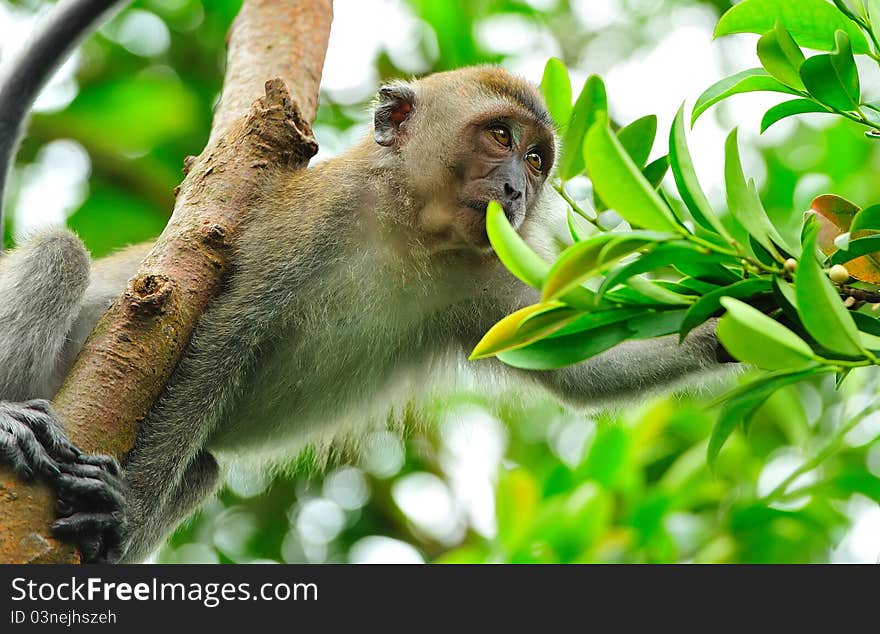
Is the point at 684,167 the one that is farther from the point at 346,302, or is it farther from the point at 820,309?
the point at 346,302

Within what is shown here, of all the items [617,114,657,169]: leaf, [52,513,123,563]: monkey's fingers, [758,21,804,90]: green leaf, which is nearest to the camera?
[758,21,804,90]: green leaf

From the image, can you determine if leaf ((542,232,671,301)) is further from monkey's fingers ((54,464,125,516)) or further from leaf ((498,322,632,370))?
monkey's fingers ((54,464,125,516))

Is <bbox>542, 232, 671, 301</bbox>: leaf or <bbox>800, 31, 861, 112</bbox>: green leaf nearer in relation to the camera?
<bbox>542, 232, 671, 301</bbox>: leaf

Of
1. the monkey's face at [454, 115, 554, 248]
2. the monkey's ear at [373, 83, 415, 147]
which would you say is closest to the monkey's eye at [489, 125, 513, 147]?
the monkey's face at [454, 115, 554, 248]

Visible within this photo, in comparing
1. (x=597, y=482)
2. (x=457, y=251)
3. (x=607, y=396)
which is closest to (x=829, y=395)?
(x=597, y=482)

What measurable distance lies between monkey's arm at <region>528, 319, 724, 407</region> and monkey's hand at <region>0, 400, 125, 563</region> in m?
2.42

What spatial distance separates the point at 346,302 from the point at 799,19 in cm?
292

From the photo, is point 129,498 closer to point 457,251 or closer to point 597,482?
point 457,251

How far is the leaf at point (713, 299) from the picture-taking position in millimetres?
2441

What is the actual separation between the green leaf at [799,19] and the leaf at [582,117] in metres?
0.62

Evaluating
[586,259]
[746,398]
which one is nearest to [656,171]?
[746,398]

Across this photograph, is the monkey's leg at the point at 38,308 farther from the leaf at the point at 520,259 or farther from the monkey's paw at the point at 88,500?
the leaf at the point at 520,259

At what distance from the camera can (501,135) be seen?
5.23 m

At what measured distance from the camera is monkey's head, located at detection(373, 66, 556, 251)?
16.3 ft
